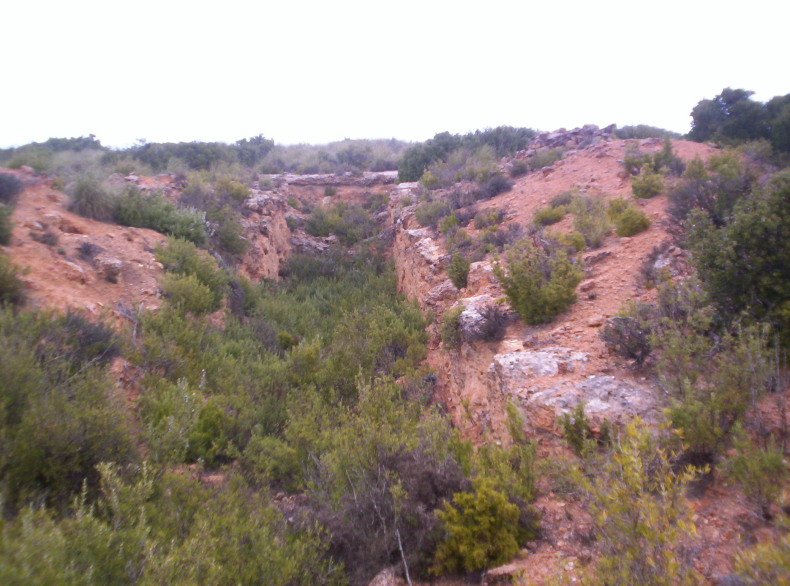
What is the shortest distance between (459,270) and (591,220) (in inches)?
105

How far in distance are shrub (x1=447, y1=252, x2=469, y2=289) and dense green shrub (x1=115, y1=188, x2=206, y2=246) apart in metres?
6.78

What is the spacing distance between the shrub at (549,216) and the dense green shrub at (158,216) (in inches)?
333

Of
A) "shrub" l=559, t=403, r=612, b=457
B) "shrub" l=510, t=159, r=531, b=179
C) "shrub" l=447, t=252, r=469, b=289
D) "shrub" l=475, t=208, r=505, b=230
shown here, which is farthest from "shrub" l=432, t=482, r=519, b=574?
"shrub" l=510, t=159, r=531, b=179

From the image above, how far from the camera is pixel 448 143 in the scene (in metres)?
21.2

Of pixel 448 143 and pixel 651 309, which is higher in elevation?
pixel 448 143

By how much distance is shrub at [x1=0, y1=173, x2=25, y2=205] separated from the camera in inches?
373

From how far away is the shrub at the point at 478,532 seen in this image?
11.3 ft

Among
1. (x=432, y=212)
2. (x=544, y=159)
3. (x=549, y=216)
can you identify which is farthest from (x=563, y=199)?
(x=544, y=159)

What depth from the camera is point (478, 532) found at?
11.5 feet

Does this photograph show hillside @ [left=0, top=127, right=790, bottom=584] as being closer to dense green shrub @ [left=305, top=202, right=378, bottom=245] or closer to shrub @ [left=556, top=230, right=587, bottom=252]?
shrub @ [left=556, top=230, right=587, bottom=252]

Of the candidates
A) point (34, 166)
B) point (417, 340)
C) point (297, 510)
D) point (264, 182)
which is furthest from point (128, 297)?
point (264, 182)

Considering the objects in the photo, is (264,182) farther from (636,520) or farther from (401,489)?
(636,520)

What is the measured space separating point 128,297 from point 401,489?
7202 millimetres

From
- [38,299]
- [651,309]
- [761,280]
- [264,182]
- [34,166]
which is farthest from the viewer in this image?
[264,182]
